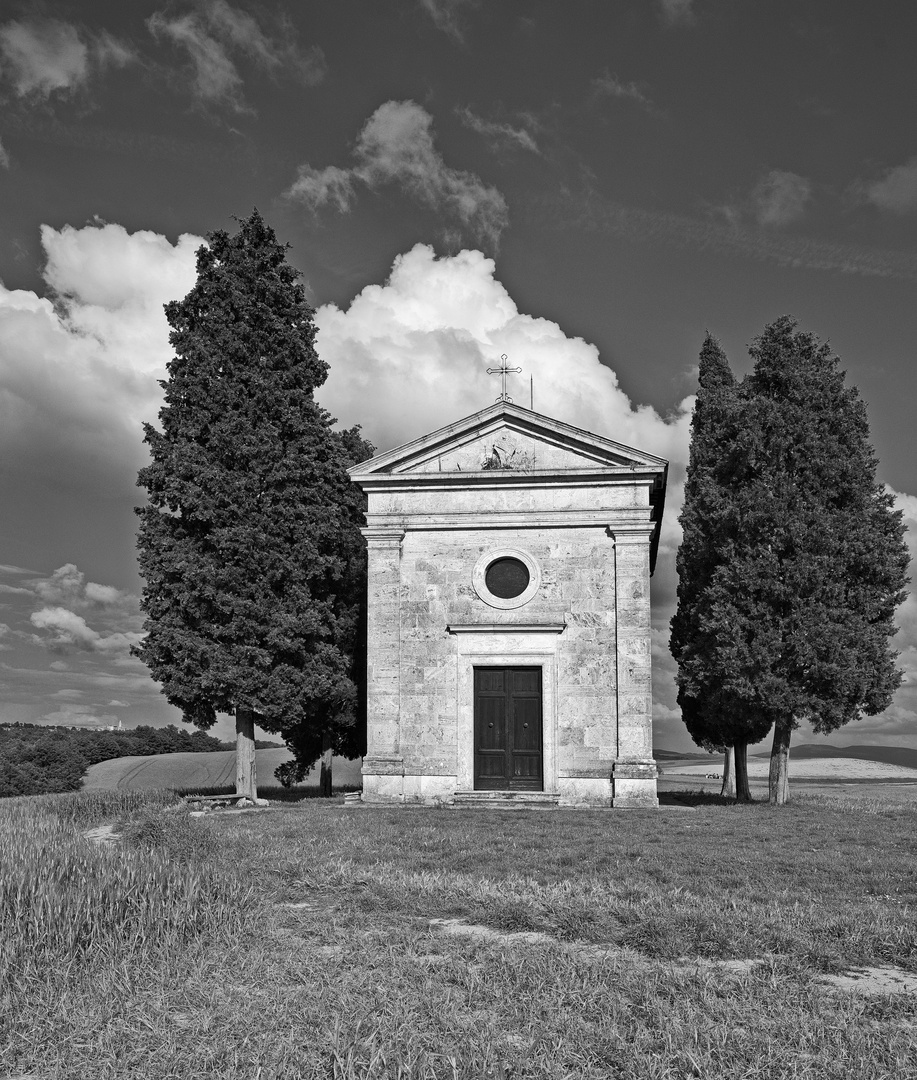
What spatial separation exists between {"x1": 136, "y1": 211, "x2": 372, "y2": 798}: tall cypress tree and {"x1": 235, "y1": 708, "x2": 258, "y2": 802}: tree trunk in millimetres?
48

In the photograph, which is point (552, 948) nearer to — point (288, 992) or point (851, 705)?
point (288, 992)

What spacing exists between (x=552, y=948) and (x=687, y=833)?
876 centimetres

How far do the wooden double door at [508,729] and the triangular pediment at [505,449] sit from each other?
508 centimetres

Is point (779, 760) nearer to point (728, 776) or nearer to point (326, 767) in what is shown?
point (728, 776)

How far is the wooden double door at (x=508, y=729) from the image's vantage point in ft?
68.9

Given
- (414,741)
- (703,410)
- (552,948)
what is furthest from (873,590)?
(552,948)

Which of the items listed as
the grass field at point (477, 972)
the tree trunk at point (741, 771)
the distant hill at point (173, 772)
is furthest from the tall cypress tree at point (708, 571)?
the distant hill at point (173, 772)

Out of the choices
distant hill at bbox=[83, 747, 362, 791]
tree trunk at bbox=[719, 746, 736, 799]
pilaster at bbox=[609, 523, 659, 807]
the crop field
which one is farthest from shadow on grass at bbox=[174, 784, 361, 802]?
the crop field

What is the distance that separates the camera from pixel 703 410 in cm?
2898

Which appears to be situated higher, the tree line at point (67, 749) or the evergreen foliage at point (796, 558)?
the evergreen foliage at point (796, 558)

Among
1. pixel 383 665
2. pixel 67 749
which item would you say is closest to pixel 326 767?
pixel 383 665

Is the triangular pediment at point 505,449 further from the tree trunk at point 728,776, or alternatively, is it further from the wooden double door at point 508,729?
the tree trunk at point 728,776

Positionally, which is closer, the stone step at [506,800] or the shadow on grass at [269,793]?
the stone step at [506,800]

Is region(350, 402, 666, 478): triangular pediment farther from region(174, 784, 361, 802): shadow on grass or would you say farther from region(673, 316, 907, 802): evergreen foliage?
region(174, 784, 361, 802): shadow on grass
